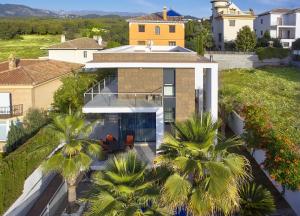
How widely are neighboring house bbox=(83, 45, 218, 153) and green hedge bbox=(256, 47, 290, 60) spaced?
4297 cm

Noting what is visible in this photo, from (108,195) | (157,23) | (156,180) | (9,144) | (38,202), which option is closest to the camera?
(108,195)

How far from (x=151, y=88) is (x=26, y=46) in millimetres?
90376

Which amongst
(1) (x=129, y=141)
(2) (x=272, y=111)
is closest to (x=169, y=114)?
(1) (x=129, y=141)

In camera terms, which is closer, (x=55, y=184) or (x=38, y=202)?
(x=38, y=202)

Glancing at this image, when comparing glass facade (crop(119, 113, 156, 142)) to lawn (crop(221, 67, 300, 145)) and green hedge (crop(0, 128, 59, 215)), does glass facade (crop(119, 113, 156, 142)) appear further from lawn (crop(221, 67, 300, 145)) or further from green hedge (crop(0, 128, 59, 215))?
lawn (crop(221, 67, 300, 145))

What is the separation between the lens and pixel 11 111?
103 feet

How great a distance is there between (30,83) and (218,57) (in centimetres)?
3996

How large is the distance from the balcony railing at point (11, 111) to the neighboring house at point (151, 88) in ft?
29.5

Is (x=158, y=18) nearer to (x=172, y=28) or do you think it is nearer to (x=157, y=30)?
(x=157, y=30)

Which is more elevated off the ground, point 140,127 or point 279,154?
point 279,154

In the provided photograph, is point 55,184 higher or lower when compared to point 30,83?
lower

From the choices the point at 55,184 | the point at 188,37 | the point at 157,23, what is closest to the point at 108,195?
the point at 55,184

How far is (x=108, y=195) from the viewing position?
10070 millimetres

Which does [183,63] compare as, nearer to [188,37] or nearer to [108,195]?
[108,195]
